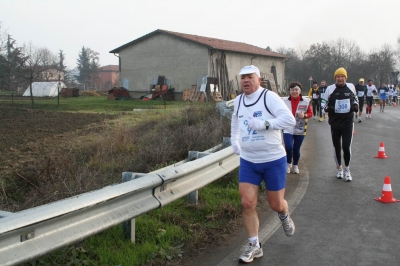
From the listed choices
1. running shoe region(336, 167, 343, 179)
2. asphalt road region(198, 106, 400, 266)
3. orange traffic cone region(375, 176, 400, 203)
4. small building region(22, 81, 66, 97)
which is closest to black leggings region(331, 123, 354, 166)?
running shoe region(336, 167, 343, 179)

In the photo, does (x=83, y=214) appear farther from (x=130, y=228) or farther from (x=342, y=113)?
(x=342, y=113)

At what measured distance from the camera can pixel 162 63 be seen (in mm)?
41844

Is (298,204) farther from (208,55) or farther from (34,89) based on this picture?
(34,89)

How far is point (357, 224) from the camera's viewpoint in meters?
5.89

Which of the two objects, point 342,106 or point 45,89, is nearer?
point 342,106

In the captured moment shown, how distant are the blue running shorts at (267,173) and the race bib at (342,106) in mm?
4040

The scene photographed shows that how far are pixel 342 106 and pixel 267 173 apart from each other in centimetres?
425

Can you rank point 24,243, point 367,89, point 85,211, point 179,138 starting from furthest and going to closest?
point 367,89
point 179,138
point 85,211
point 24,243

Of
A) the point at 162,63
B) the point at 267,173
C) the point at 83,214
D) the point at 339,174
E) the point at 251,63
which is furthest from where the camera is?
the point at 251,63

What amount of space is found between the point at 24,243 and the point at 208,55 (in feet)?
122

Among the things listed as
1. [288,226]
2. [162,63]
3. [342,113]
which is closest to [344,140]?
[342,113]

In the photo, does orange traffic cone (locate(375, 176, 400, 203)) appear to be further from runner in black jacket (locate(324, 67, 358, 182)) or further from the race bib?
the race bib

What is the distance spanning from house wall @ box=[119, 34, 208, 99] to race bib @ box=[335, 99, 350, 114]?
103 feet

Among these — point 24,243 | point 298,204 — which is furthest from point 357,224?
point 24,243
